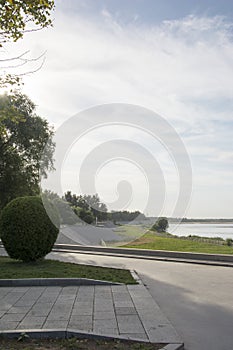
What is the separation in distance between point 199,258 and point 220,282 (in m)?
4.38

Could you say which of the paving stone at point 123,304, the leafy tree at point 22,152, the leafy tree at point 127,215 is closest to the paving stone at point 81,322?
the paving stone at point 123,304

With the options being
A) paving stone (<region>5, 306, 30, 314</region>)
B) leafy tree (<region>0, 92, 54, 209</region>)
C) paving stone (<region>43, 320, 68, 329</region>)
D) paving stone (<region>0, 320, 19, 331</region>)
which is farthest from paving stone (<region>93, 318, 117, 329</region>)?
leafy tree (<region>0, 92, 54, 209</region>)

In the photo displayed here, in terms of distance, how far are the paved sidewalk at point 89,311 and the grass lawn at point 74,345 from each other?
17 cm

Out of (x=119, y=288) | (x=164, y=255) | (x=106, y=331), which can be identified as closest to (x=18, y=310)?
(x=106, y=331)

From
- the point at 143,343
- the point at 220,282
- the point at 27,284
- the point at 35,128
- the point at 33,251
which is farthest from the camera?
the point at 35,128

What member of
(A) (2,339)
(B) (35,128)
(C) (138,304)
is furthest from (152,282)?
(B) (35,128)

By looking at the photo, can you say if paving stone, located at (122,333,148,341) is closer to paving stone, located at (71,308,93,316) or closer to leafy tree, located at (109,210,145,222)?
paving stone, located at (71,308,93,316)

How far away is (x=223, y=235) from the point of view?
21719 mm

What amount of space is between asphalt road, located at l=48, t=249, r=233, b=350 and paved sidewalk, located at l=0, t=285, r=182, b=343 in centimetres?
29

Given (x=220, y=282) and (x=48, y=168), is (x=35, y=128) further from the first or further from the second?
(x=220, y=282)

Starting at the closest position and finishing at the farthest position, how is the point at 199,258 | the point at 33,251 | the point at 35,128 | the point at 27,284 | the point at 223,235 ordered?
1. the point at 27,284
2. the point at 33,251
3. the point at 199,258
4. the point at 35,128
5. the point at 223,235

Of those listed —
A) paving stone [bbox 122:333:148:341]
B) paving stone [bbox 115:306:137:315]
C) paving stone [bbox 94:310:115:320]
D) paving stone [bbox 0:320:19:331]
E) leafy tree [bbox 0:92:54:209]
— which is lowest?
paving stone [bbox 0:320:19:331]

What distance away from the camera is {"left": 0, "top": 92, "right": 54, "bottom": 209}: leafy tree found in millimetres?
19703

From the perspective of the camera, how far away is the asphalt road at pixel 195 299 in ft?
15.8
